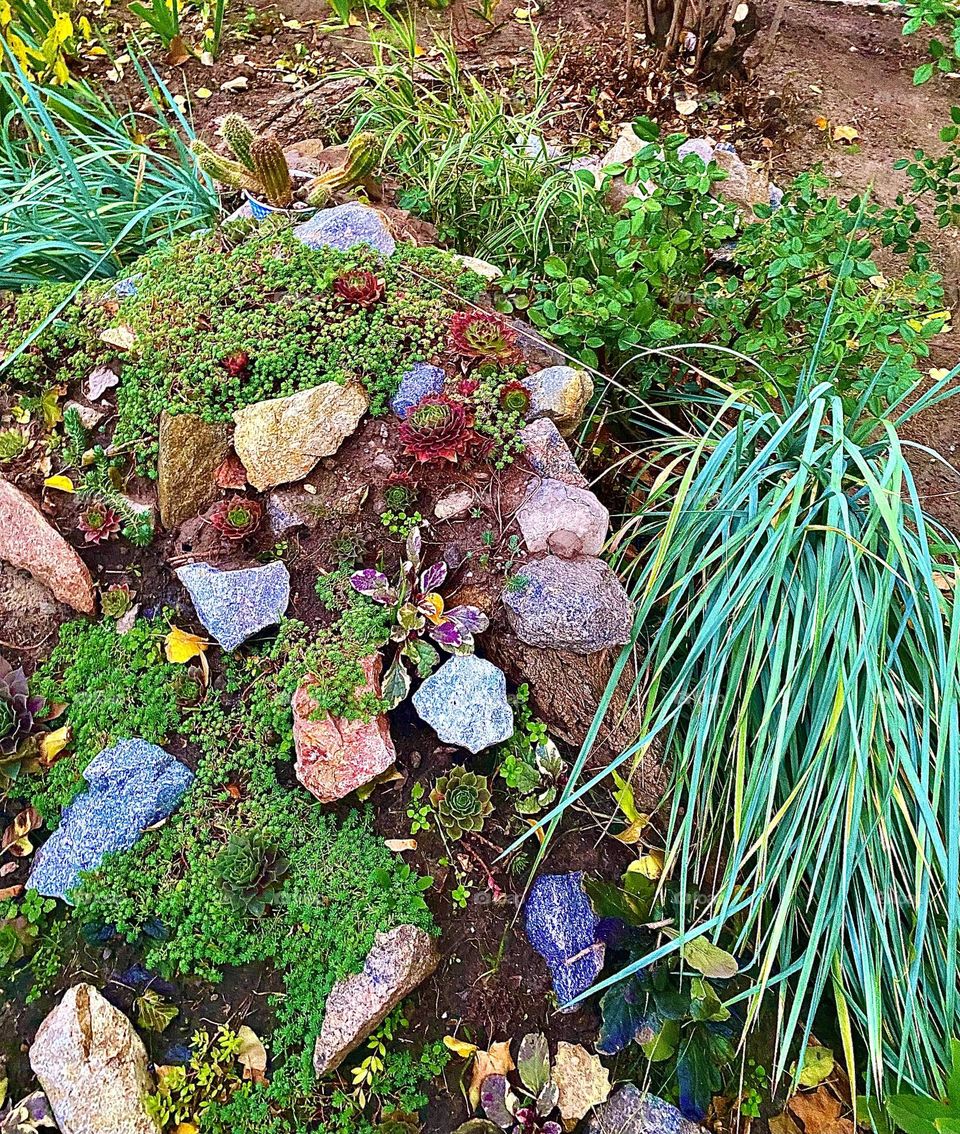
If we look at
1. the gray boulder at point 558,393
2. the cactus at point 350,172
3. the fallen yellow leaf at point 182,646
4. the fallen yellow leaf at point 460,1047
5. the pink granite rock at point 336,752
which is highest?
the cactus at point 350,172

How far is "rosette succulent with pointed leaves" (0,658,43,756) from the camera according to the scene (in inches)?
71.8

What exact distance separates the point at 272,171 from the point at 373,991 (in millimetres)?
2236

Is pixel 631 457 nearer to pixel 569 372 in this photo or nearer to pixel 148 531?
pixel 569 372

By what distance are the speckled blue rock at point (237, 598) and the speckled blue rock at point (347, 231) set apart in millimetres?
993

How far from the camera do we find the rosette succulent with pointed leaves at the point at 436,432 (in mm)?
1928

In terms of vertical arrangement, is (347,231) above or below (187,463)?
above

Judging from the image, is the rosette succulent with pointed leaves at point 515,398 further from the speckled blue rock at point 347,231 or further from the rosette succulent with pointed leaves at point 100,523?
the rosette succulent with pointed leaves at point 100,523

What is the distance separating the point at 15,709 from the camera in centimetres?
185

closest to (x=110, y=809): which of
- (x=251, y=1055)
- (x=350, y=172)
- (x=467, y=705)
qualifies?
(x=251, y=1055)

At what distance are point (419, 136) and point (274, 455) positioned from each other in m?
1.59

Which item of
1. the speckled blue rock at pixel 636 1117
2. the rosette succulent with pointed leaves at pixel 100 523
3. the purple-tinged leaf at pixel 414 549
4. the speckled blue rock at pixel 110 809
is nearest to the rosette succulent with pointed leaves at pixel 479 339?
the purple-tinged leaf at pixel 414 549

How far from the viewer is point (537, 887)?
5.61 feet

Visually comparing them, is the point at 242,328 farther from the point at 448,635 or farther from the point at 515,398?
the point at 448,635

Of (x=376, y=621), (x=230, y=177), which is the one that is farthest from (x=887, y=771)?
(x=230, y=177)
